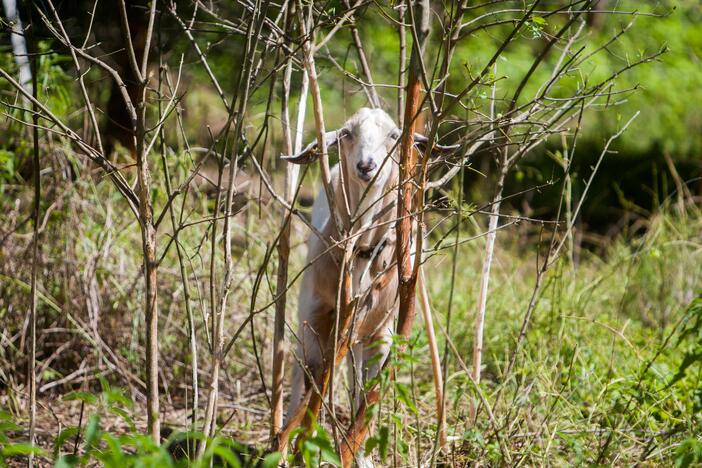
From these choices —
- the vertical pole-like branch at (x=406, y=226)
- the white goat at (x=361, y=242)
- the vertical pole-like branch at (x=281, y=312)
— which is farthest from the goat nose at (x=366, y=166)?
the vertical pole-like branch at (x=406, y=226)

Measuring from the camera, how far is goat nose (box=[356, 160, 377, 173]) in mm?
3601

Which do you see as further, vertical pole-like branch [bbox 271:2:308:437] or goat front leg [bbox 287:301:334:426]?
goat front leg [bbox 287:301:334:426]

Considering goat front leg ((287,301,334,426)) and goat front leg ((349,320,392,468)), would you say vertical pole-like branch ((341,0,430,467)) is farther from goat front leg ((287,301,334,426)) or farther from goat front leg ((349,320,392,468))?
goat front leg ((287,301,334,426))

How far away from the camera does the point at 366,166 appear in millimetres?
3615

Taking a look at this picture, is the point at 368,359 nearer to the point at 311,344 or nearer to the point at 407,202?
the point at 311,344

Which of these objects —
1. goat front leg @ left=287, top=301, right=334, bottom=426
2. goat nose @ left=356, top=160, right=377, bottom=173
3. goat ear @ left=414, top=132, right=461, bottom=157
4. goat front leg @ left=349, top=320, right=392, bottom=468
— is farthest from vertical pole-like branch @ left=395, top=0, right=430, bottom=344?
goat front leg @ left=287, top=301, right=334, bottom=426

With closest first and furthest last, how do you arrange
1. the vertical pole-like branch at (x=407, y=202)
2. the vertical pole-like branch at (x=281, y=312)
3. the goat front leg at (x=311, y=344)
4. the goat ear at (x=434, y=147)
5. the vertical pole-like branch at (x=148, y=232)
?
1. the vertical pole-like branch at (x=148, y=232)
2. the vertical pole-like branch at (x=407, y=202)
3. the vertical pole-like branch at (x=281, y=312)
4. the goat ear at (x=434, y=147)
5. the goat front leg at (x=311, y=344)

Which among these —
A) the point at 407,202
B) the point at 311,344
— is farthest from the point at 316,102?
the point at 311,344

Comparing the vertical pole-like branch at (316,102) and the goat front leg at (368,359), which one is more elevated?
the vertical pole-like branch at (316,102)

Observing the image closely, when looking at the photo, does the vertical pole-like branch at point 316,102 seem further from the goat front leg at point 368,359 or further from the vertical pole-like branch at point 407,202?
the goat front leg at point 368,359

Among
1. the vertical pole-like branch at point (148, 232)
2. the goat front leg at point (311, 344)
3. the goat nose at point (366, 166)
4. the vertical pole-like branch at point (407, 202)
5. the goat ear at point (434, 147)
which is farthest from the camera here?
the goat front leg at point (311, 344)

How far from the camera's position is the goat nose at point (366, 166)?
11.8 feet

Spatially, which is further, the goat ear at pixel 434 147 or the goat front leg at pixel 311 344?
the goat front leg at pixel 311 344

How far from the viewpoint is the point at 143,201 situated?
2510mm
